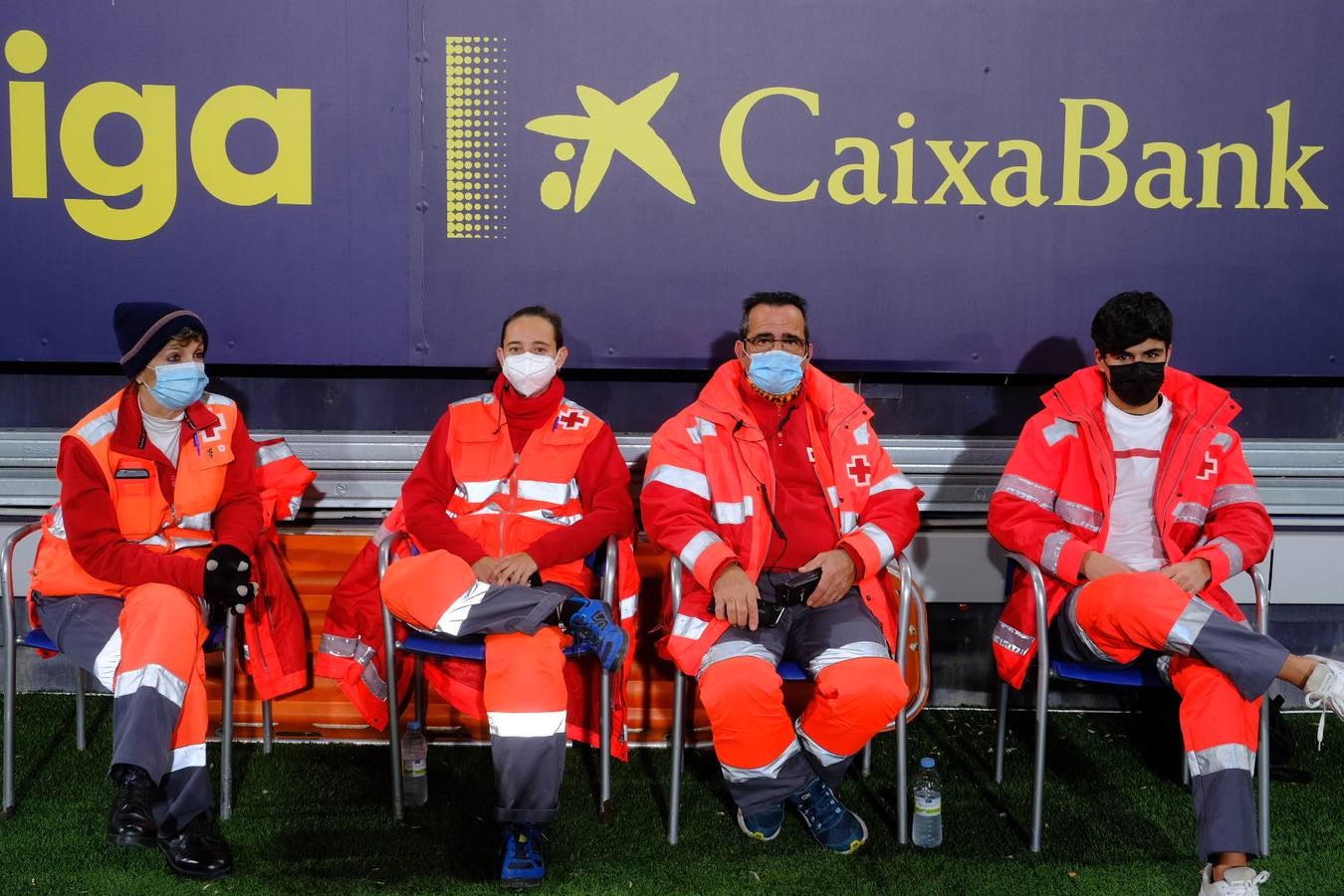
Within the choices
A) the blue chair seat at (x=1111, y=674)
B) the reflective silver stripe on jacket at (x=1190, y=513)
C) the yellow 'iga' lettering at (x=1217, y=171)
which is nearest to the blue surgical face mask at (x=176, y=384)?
the blue chair seat at (x=1111, y=674)

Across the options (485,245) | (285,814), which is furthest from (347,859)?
(485,245)

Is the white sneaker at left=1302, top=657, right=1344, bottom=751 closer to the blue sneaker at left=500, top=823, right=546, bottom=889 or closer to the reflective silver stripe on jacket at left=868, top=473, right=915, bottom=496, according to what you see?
the reflective silver stripe on jacket at left=868, top=473, right=915, bottom=496

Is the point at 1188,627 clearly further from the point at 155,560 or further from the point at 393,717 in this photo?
the point at 155,560

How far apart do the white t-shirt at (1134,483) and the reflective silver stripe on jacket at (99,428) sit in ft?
9.46

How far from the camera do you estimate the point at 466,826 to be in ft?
11.3

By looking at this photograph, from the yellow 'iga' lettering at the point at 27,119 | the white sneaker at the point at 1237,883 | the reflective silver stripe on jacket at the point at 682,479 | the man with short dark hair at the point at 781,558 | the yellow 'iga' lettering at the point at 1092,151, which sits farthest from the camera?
the yellow 'iga' lettering at the point at 1092,151

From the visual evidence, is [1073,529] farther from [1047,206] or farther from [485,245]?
[485,245]

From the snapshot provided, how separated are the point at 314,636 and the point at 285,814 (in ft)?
2.43

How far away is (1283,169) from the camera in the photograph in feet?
13.6

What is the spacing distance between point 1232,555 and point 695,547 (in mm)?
1496

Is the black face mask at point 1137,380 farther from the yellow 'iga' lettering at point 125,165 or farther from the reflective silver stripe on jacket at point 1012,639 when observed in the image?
the yellow 'iga' lettering at point 125,165

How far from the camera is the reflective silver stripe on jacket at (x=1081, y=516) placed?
354 cm

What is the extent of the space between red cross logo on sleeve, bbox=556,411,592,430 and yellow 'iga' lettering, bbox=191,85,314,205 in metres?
1.22

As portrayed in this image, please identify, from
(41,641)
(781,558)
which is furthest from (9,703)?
(781,558)
